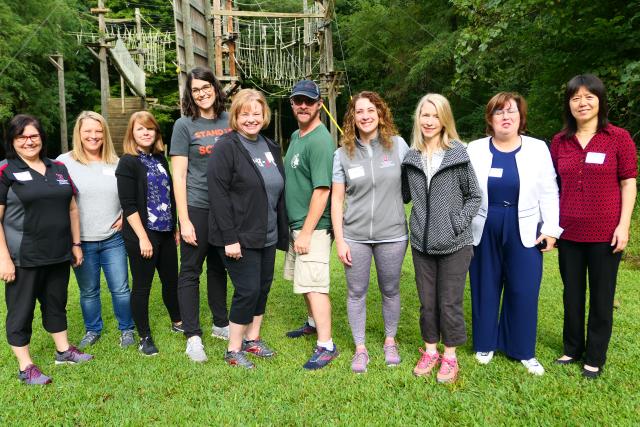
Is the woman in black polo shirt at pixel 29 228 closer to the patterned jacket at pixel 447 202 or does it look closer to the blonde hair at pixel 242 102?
the blonde hair at pixel 242 102

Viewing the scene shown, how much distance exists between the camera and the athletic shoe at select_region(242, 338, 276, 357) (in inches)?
135

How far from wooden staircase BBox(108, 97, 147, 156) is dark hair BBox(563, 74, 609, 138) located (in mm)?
11219

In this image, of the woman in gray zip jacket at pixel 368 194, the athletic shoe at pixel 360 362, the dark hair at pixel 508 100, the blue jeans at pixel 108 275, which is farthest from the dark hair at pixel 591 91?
the blue jeans at pixel 108 275

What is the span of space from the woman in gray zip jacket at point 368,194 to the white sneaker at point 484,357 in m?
0.73

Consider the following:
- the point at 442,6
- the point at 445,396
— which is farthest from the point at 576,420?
the point at 442,6

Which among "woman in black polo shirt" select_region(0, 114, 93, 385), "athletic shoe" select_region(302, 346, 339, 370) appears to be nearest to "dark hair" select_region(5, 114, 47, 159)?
"woman in black polo shirt" select_region(0, 114, 93, 385)

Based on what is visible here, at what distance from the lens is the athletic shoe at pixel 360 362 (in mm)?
3110

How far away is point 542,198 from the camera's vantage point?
2926mm

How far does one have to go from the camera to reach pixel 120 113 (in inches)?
512

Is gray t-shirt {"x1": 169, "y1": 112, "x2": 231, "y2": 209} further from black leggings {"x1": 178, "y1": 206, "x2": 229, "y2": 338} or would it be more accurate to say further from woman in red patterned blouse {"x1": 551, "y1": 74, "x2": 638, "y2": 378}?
woman in red patterned blouse {"x1": 551, "y1": 74, "x2": 638, "y2": 378}

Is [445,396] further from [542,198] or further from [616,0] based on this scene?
[616,0]

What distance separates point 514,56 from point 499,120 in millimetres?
10105

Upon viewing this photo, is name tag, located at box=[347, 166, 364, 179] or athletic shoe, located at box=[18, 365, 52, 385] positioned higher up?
name tag, located at box=[347, 166, 364, 179]

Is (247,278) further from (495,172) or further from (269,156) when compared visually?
(495,172)
